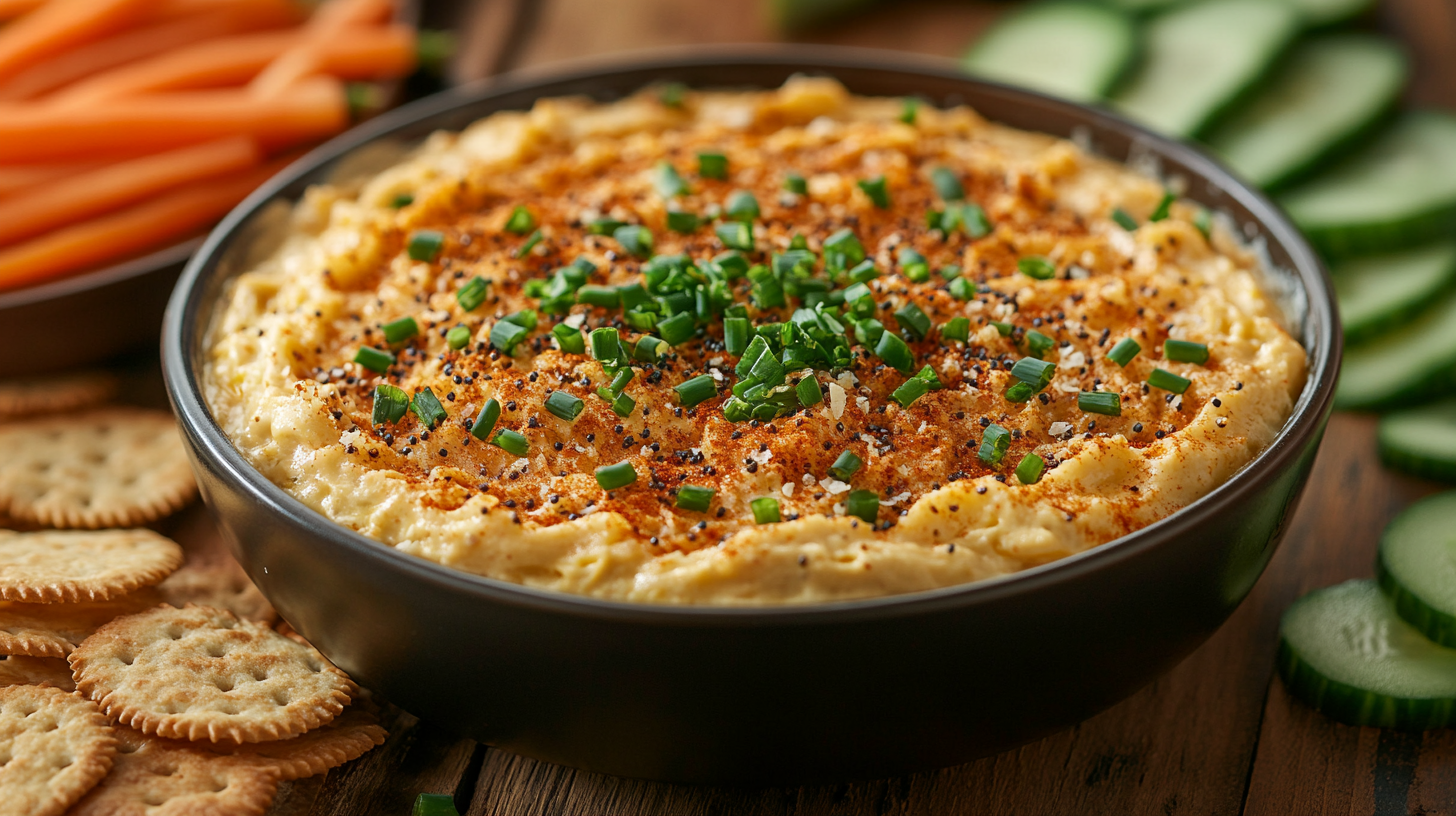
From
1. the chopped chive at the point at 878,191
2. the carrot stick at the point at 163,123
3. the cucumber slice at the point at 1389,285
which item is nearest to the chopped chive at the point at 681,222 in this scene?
the chopped chive at the point at 878,191

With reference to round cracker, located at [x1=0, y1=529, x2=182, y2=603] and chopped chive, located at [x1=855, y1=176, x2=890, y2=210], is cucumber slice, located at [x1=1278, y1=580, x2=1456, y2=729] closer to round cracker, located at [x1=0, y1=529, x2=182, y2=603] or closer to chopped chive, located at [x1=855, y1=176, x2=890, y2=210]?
chopped chive, located at [x1=855, y1=176, x2=890, y2=210]

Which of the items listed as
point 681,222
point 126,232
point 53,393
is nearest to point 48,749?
point 53,393

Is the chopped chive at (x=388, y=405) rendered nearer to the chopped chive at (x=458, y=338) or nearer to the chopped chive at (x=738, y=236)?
the chopped chive at (x=458, y=338)

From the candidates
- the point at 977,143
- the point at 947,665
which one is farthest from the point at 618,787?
the point at 977,143

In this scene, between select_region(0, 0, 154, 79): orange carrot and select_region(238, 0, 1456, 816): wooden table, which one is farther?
select_region(0, 0, 154, 79): orange carrot

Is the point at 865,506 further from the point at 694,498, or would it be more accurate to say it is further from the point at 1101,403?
the point at 1101,403

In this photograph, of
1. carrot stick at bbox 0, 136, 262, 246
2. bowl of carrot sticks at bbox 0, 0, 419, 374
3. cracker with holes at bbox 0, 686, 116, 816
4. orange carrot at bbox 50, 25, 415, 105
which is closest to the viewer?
cracker with holes at bbox 0, 686, 116, 816

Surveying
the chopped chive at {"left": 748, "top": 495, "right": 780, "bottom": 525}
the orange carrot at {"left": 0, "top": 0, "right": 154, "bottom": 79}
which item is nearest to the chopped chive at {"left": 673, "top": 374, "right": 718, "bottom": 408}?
the chopped chive at {"left": 748, "top": 495, "right": 780, "bottom": 525}
